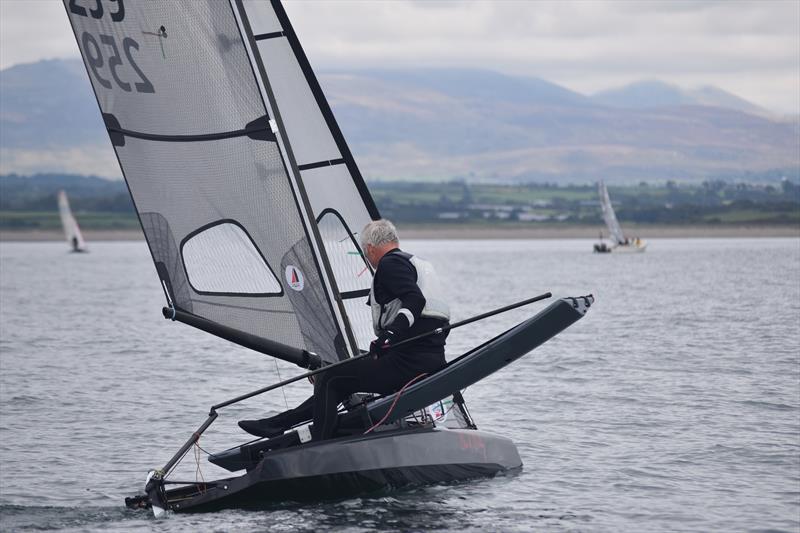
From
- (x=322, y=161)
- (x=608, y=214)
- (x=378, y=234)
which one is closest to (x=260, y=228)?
(x=322, y=161)

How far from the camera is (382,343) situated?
29.5 ft

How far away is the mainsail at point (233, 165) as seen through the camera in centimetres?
947

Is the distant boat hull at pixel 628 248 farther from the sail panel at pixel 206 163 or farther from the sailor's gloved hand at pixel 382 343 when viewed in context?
the sailor's gloved hand at pixel 382 343

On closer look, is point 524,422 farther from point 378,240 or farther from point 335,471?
point 378,240

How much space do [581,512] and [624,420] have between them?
490 centimetres

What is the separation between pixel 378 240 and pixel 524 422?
5.79m

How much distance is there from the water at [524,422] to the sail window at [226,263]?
200 centimetres

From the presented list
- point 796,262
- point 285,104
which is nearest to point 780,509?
point 285,104

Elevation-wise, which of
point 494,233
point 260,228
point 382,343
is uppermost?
point 260,228

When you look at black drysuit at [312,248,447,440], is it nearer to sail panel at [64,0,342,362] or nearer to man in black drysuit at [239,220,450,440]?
man in black drysuit at [239,220,450,440]

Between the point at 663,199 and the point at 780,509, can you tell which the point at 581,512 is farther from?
the point at 663,199

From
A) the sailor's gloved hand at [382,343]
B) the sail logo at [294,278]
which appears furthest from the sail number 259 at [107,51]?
the sailor's gloved hand at [382,343]

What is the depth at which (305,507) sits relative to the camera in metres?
9.36

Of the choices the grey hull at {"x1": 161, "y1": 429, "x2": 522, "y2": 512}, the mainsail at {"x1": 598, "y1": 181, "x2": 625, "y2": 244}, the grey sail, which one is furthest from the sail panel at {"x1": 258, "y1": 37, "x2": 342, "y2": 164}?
the mainsail at {"x1": 598, "y1": 181, "x2": 625, "y2": 244}
